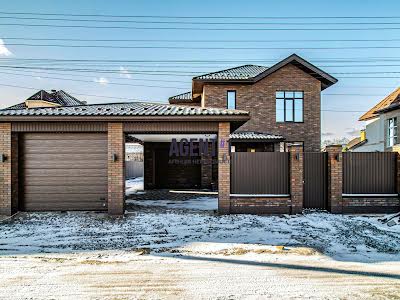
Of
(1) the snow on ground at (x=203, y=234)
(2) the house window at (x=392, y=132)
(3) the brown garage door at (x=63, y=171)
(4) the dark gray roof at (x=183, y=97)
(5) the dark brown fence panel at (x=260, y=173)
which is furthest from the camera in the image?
(4) the dark gray roof at (x=183, y=97)

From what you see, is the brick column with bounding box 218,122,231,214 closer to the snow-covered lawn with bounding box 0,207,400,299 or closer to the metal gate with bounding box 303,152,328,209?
the snow-covered lawn with bounding box 0,207,400,299

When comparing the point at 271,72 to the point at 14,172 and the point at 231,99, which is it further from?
the point at 14,172

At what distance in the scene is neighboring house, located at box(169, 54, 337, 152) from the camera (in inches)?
727

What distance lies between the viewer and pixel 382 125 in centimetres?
2045

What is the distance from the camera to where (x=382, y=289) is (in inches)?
181

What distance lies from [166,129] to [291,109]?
434 inches

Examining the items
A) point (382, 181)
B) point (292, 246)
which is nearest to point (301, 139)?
point (382, 181)

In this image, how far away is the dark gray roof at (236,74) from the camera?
18.3 m

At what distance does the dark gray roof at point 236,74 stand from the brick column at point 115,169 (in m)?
9.18

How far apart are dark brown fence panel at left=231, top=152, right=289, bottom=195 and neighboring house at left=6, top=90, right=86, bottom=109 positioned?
25.9 meters

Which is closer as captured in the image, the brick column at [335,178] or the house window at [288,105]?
the brick column at [335,178]

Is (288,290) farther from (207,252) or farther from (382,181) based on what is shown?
(382,181)

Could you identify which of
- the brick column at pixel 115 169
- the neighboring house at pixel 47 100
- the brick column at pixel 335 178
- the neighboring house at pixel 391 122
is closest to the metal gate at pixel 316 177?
the brick column at pixel 335 178

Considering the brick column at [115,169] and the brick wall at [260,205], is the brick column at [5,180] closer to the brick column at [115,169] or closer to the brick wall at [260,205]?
the brick column at [115,169]
